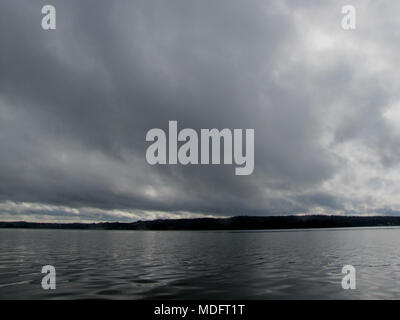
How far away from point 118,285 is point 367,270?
2795cm

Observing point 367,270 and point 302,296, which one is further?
point 367,270
